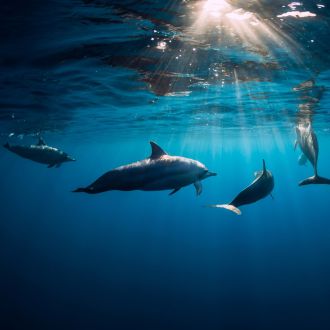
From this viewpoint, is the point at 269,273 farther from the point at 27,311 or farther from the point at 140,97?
the point at 140,97

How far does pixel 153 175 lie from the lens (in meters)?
5.54

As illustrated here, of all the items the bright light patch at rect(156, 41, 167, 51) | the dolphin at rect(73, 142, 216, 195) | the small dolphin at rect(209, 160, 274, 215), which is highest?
the bright light patch at rect(156, 41, 167, 51)

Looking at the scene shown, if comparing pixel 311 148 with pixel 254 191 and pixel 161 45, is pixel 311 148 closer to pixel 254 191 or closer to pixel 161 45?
pixel 254 191

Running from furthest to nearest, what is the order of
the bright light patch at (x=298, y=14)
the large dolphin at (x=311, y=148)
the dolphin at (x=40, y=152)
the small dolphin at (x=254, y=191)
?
the dolphin at (x=40, y=152) → the large dolphin at (x=311, y=148) → the bright light patch at (x=298, y=14) → the small dolphin at (x=254, y=191)

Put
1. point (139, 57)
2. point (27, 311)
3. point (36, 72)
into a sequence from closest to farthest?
point (139, 57) < point (36, 72) < point (27, 311)

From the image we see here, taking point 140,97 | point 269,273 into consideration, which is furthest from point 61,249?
point 140,97

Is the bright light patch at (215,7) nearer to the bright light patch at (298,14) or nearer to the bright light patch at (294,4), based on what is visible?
the bright light patch at (294,4)

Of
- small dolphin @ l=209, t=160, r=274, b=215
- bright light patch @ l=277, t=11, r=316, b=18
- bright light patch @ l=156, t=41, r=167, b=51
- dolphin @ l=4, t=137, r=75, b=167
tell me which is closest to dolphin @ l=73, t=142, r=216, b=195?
small dolphin @ l=209, t=160, r=274, b=215

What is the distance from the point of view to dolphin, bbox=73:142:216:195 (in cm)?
504

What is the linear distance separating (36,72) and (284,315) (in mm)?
25925

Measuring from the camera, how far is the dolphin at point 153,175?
5043 mm

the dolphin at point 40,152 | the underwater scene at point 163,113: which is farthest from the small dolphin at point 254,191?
the dolphin at point 40,152

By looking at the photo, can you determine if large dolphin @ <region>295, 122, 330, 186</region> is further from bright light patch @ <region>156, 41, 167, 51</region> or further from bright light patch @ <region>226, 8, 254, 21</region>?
bright light patch @ <region>156, 41, 167, 51</region>

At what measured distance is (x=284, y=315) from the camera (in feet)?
83.9
